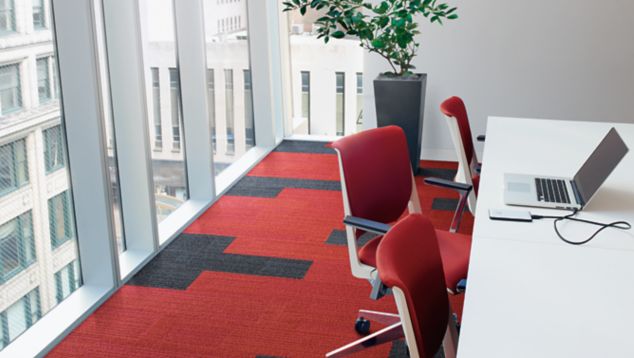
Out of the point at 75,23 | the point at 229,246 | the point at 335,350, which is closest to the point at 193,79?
the point at 229,246

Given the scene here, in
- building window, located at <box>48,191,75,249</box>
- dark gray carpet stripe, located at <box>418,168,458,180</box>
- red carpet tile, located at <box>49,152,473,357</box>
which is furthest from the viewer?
dark gray carpet stripe, located at <box>418,168,458,180</box>

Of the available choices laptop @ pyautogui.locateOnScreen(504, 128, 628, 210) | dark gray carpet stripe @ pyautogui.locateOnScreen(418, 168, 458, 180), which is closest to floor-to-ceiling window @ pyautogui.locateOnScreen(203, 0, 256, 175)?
dark gray carpet stripe @ pyautogui.locateOnScreen(418, 168, 458, 180)

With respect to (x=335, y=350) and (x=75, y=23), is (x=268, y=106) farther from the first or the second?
(x=335, y=350)

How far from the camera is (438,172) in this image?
5984 millimetres

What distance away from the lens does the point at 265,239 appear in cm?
450

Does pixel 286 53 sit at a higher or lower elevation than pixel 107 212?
higher

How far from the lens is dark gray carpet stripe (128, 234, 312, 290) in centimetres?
397

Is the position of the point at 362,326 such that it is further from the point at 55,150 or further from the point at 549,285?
the point at 55,150

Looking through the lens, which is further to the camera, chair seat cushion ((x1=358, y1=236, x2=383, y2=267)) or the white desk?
chair seat cushion ((x1=358, y1=236, x2=383, y2=267))

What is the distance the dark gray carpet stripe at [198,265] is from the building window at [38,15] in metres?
1.39

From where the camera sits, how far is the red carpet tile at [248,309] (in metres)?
3.29

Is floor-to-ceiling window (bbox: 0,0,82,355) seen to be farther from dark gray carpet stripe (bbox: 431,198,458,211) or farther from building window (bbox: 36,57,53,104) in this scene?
dark gray carpet stripe (bbox: 431,198,458,211)

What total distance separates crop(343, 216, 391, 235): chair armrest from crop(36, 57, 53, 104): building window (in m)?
1.57

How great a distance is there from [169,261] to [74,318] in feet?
2.63
